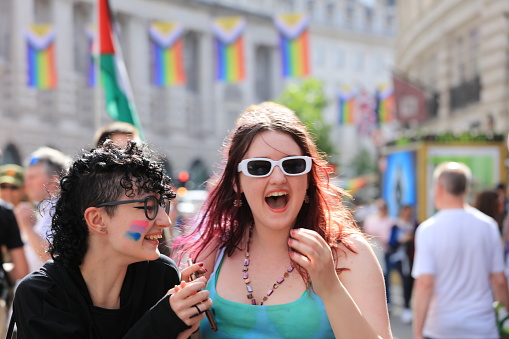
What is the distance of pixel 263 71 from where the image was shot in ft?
218

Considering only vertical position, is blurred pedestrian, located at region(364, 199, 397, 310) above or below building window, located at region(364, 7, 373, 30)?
below

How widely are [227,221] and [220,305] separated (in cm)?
43

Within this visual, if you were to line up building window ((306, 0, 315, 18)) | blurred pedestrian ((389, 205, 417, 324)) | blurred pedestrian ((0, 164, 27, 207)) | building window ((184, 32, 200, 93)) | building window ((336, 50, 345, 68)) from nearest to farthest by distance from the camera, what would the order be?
blurred pedestrian ((0, 164, 27, 207)), blurred pedestrian ((389, 205, 417, 324)), building window ((184, 32, 200, 93)), building window ((306, 0, 315, 18)), building window ((336, 50, 345, 68))

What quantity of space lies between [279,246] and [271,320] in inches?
12.8

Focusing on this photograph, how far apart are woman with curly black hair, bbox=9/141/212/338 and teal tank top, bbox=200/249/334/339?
0.79 ft

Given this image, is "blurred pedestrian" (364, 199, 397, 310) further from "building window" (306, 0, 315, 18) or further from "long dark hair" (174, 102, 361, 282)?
"building window" (306, 0, 315, 18)

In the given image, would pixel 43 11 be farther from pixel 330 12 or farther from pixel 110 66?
pixel 330 12

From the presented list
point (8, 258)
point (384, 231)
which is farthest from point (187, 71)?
point (8, 258)

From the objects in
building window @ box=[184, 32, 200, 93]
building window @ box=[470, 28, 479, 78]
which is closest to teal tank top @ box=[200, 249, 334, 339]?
building window @ box=[470, 28, 479, 78]

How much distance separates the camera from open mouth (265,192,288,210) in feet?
9.21

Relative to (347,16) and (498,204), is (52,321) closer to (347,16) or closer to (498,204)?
(498,204)

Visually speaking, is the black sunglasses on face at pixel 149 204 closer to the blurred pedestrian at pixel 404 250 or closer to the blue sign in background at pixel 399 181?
the blurred pedestrian at pixel 404 250

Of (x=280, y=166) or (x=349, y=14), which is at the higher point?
(x=349, y=14)

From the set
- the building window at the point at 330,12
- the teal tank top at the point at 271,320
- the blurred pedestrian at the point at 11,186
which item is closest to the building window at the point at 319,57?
the building window at the point at 330,12
